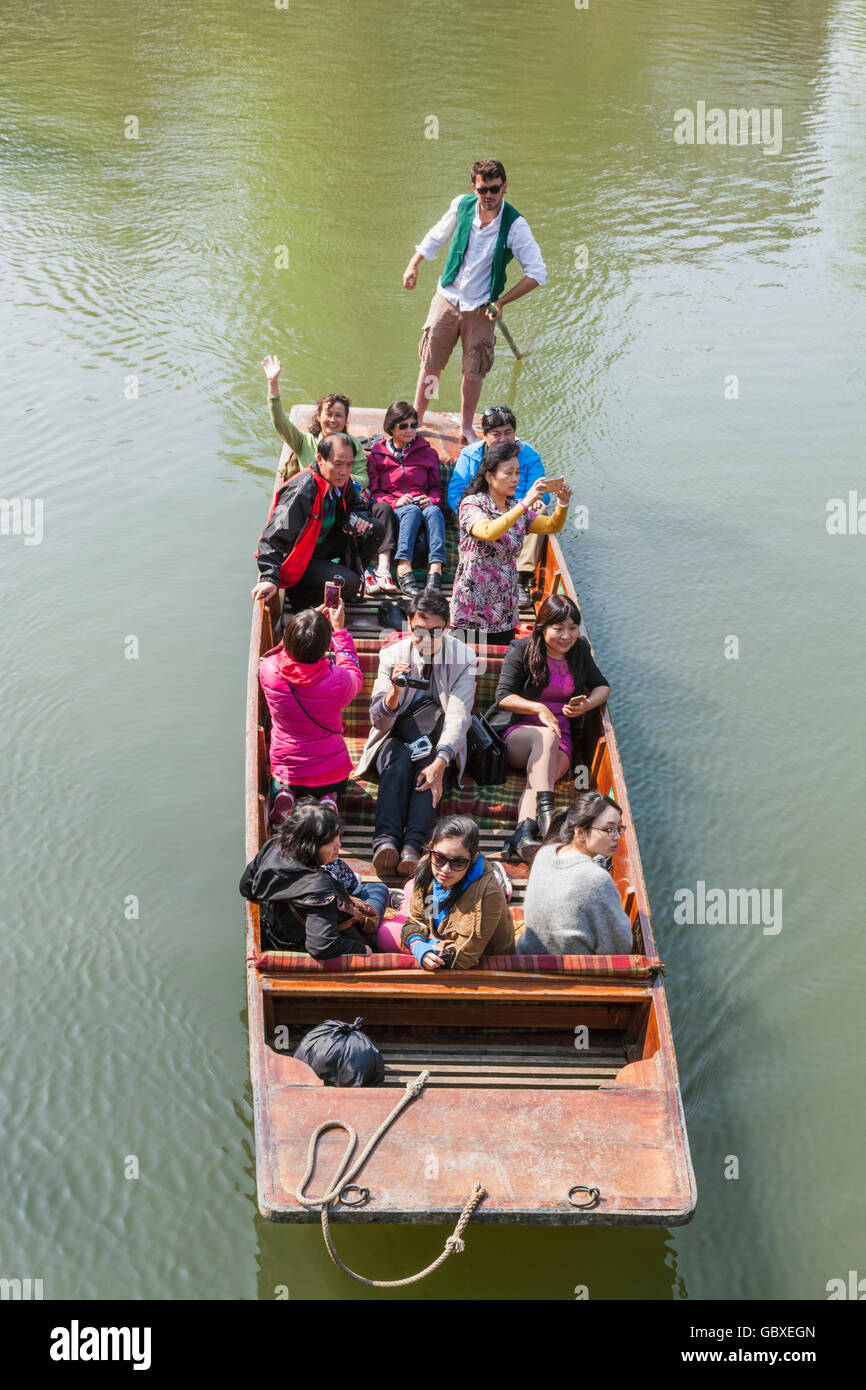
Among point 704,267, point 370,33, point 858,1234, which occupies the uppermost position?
point 370,33

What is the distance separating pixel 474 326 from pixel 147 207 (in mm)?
5276

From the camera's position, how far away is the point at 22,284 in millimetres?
9516

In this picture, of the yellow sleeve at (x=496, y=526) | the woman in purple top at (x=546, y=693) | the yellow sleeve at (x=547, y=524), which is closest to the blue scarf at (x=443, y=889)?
the woman in purple top at (x=546, y=693)

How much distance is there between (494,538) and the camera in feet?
16.2

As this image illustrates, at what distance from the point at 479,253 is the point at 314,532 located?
2187 mm

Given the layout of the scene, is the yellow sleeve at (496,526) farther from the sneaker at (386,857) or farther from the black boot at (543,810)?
the sneaker at (386,857)

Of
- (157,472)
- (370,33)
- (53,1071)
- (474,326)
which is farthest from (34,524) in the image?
(370,33)

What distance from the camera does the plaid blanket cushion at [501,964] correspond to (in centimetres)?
367

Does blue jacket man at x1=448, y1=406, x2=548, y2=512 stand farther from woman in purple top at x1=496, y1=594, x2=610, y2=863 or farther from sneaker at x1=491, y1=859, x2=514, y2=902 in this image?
sneaker at x1=491, y1=859, x2=514, y2=902

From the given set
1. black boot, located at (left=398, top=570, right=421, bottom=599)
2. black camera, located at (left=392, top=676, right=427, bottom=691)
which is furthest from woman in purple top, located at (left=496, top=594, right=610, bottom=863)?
black boot, located at (left=398, top=570, right=421, bottom=599)

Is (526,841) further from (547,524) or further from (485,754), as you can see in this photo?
(547,524)

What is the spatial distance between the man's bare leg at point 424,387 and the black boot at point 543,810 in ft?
10.2

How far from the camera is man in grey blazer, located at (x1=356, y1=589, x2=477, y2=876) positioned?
4.39m

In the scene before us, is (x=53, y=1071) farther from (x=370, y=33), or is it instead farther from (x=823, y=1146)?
(x=370, y=33)
